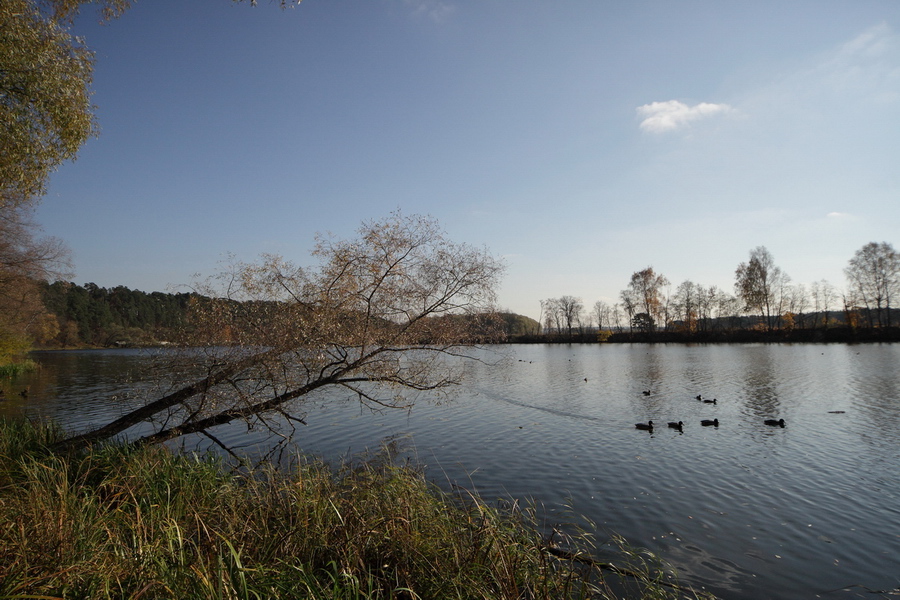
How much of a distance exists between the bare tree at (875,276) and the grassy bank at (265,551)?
8040 centimetres

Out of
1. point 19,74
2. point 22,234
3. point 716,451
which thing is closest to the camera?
point 19,74

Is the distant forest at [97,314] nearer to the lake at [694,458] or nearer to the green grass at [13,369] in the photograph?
the green grass at [13,369]

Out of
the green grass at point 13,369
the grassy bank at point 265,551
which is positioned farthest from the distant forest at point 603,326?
the grassy bank at point 265,551

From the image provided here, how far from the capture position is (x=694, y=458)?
13000 mm

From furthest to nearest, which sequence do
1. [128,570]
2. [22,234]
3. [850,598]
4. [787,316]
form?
1. [787,316]
2. [22,234]
3. [850,598]
4. [128,570]

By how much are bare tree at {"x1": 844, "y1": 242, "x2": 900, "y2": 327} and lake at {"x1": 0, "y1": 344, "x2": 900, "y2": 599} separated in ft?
A: 159

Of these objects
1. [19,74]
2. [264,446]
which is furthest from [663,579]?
[19,74]

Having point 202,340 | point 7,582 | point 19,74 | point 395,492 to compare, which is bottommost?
point 395,492

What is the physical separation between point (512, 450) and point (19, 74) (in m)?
13.8

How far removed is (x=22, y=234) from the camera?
2506 cm

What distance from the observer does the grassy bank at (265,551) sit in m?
3.61

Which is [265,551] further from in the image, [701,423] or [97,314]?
[97,314]

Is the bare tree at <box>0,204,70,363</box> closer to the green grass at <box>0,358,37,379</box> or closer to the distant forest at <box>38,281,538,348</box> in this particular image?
the green grass at <box>0,358,37,379</box>

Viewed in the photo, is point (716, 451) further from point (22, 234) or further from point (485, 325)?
point (22, 234)
